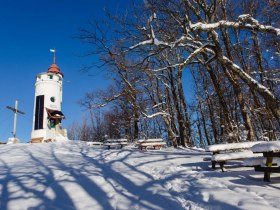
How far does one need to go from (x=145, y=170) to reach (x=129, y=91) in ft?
45.9

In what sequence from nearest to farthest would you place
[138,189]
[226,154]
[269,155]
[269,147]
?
[269,147] → [269,155] → [138,189] → [226,154]

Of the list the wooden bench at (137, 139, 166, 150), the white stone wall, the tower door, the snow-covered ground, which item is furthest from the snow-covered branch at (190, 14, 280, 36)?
the tower door

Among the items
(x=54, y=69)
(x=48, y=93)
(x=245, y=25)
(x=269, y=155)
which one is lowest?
(x=269, y=155)

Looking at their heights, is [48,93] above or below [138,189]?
above

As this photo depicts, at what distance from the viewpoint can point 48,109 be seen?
149 feet

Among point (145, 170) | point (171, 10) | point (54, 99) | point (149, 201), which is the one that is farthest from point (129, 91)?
point (54, 99)

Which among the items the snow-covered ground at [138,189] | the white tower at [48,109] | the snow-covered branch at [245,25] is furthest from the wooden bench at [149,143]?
the white tower at [48,109]

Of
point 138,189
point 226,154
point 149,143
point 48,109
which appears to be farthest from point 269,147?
point 48,109

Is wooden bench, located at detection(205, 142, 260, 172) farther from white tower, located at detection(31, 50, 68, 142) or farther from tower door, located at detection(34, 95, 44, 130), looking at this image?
tower door, located at detection(34, 95, 44, 130)

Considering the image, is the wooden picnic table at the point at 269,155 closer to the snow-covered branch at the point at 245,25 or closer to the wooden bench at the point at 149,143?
the snow-covered branch at the point at 245,25

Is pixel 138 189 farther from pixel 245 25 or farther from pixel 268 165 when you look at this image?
pixel 245 25

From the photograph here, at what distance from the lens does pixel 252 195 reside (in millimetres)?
5531

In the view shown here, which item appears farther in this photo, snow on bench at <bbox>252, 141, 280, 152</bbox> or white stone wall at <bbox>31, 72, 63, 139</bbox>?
white stone wall at <bbox>31, 72, 63, 139</bbox>

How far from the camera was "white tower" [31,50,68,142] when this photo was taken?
4466 centimetres
